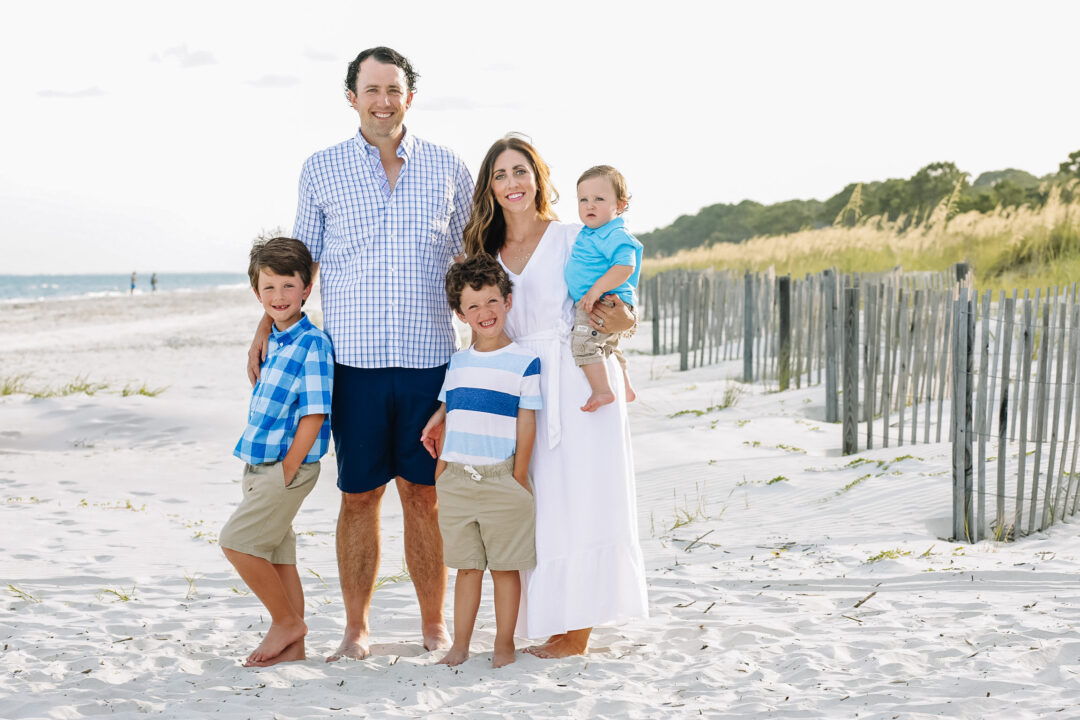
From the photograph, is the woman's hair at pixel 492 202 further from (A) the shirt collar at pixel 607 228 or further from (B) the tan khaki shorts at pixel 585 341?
(B) the tan khaki shorts at pixel 585 341

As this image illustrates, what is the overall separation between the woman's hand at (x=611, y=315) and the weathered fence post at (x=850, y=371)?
4.40 metres

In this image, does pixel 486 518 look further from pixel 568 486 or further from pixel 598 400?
pixel 598 400

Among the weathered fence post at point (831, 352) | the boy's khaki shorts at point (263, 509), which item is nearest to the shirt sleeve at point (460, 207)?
the boy's khaki shorts at point (263, 509)

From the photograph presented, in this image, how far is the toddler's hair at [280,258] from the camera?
11.8ft

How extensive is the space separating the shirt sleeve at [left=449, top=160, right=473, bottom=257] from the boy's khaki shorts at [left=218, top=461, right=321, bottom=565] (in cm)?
111

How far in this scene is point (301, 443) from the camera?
354cm

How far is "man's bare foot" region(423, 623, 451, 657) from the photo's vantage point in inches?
154

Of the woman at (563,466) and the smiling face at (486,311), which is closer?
the smiling face at (486,311)

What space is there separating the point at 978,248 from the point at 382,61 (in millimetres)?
12635

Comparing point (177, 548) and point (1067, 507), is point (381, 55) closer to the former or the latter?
point (177, 548)

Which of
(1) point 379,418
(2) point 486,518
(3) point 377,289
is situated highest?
(3) point 377,289

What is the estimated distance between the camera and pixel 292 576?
3.80 m

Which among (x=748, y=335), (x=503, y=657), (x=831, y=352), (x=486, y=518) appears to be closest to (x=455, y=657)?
(x=503, y=657)

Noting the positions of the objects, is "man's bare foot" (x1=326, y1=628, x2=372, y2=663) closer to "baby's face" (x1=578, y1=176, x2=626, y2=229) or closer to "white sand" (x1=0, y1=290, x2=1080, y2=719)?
"white sand" (x1=0, y1=290, x2=1080, y2=719)
